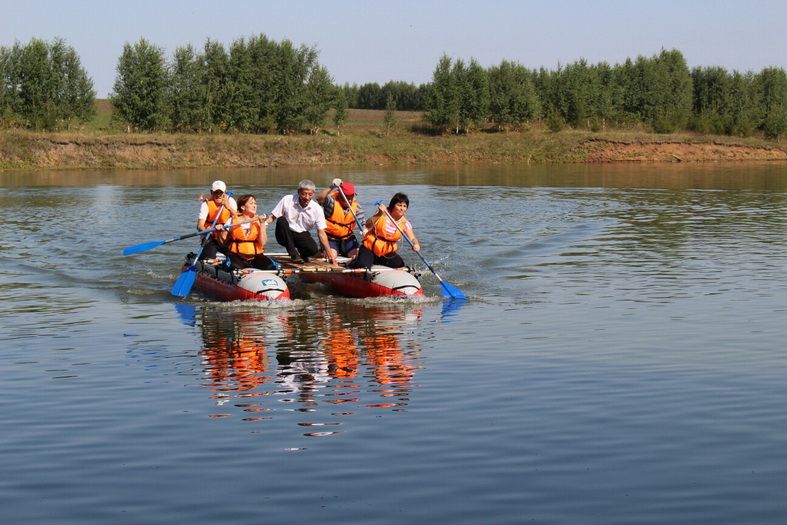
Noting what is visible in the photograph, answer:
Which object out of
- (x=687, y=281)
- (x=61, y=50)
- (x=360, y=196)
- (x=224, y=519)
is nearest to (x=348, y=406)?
(x=224, y=519)

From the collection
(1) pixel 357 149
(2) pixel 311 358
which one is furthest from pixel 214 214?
(1) pixel 357 149

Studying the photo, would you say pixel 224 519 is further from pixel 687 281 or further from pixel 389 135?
pixel 389 135

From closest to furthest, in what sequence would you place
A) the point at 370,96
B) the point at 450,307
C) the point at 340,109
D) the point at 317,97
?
the point at 450,307
the point at 317,97
the point at 340,109
the point at 370,96

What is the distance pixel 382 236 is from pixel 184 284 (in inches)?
134

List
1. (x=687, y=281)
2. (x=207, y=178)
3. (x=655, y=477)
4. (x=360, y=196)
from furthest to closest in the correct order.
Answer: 1. (x=207, y=178)
2. (x=360, y=196)
3. (x=687, y=281)
4. (x=655, y=477)

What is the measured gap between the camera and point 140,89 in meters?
75.6

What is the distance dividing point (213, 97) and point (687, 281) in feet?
212

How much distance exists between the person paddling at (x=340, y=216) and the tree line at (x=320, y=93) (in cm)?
5728

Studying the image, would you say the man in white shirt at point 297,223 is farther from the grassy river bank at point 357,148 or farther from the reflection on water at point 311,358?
the grassy river bank at point 357,148

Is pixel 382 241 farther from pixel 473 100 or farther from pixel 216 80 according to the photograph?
pixel 473 100

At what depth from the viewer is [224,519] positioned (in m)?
7.27

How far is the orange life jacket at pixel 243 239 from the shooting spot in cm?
1802

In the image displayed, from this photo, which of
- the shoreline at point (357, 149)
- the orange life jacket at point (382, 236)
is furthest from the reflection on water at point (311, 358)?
the shoreline at point (357, 149)

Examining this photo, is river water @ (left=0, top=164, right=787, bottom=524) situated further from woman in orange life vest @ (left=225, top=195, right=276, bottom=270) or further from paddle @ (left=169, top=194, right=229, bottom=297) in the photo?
woman in orange life vest @ (left=225, top=195, right=276, bottom=270)
